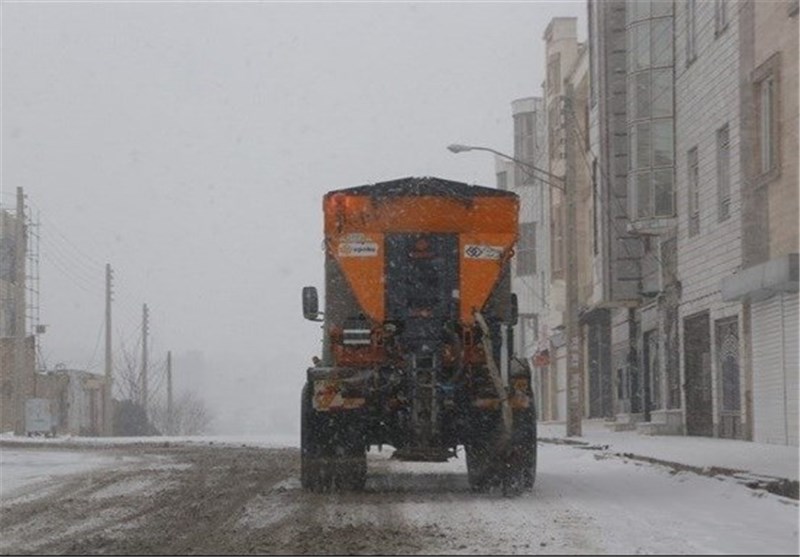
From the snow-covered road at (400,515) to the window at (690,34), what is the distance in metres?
A: 13.9

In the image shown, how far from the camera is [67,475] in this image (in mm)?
19672

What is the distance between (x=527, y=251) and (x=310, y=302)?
147ft

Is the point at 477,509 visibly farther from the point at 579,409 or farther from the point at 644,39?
the point at 644,39

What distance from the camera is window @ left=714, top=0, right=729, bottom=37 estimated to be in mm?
27875

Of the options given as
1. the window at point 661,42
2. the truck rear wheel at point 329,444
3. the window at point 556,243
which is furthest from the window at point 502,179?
the truck rear wheel at point 329,444

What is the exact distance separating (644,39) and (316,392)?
72.0 ft

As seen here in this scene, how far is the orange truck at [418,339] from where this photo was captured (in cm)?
1481

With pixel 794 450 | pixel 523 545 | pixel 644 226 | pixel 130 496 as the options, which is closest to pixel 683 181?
pixel 644 226

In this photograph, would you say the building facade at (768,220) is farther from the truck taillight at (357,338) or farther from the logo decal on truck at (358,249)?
the truck taillight at (357,338)

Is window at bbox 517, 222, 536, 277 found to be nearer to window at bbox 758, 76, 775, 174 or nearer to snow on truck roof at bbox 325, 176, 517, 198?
window at bbox 758, 76, 775, 174

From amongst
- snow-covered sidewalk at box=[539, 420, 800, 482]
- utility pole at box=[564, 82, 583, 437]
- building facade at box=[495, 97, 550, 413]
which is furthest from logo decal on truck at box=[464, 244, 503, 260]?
building facade at box=[495, 97, 550, 413]

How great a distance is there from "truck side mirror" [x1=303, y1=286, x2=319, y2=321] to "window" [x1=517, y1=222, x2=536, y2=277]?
44005mm

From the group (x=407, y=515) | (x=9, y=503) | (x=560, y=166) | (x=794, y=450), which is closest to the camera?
(x=407, y=515)

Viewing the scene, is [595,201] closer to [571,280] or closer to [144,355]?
[571,280]
